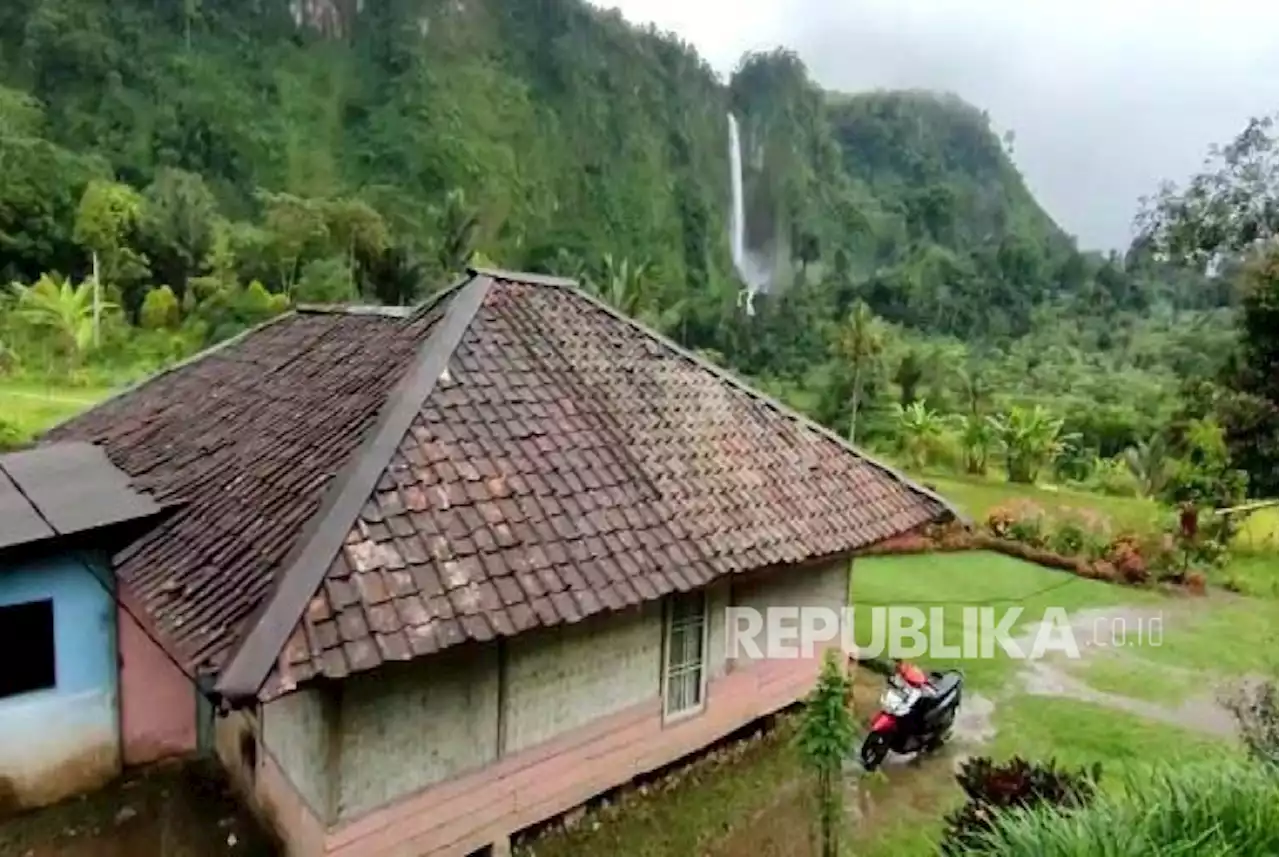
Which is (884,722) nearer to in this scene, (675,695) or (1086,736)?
(675,695)

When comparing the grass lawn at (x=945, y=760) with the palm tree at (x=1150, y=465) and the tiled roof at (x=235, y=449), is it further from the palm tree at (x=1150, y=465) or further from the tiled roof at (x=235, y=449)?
the palm tree at (x=1150, y=465)

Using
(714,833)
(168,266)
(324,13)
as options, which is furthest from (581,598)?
(324,13)

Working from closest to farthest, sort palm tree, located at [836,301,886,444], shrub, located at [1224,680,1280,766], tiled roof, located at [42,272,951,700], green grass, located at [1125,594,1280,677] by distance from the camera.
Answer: tiled roof, located at [42,272,951,700]
shrub, located at [1224,680,1280,766]
green grass, located at [1125,594,1280,677]
palm tree, located at [836,301,886,444]

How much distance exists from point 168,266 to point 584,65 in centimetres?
4841

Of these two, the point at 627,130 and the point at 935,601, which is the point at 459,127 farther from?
the point at 935,601

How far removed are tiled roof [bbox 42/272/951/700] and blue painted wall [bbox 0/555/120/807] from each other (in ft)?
2.56

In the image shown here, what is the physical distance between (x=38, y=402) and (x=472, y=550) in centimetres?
2027

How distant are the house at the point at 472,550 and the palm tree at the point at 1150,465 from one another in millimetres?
16455

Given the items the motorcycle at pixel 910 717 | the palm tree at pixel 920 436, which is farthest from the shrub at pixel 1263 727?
the palm tree at pixel 920 436

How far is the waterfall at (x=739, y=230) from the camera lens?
7931 centimetres

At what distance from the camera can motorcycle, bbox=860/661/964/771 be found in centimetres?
850

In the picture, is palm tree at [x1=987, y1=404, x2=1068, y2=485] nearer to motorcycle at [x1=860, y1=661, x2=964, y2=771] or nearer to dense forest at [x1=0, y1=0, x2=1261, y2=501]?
dense forest at [x1=0, y1=0, x2=1261, y2=501]

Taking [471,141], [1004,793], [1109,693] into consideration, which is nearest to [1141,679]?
[1109,693]

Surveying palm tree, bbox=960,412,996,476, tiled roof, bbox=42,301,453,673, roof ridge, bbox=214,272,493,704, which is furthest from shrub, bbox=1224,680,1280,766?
palm tree, bbox=960,412,996,476
